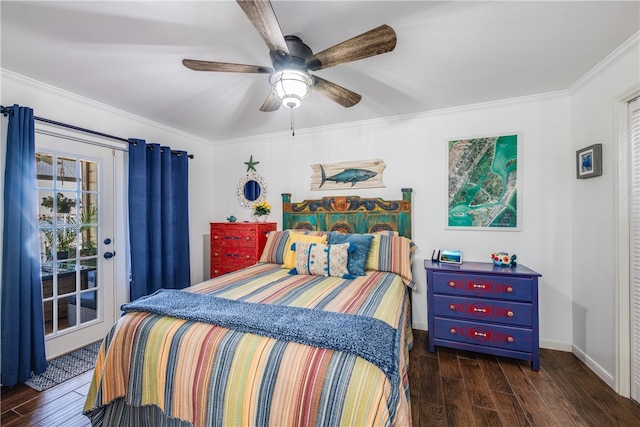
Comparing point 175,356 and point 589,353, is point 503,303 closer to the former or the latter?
point 589,353

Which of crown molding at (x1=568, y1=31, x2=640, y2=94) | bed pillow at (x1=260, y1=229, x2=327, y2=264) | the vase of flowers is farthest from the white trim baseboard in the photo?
the vase of flowers

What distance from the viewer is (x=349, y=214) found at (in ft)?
10.5

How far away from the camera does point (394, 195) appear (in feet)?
10.2

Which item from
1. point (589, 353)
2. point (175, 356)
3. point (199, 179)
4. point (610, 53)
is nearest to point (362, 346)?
point (175, 356)

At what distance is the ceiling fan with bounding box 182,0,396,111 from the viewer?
130 centimetres

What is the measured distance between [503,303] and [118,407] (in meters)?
2.83

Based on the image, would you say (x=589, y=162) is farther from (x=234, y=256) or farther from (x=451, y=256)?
(x=234, y=256)

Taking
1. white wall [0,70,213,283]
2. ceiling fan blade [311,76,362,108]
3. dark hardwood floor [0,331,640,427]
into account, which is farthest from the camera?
white wall [0,70,213,283]

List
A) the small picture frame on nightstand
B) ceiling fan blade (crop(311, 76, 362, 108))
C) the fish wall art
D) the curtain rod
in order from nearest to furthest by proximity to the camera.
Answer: ceiling fan blade (crop(311, 76, 362, 108))
the curtain rod
the small picture frame on nightstand
the fish wall art

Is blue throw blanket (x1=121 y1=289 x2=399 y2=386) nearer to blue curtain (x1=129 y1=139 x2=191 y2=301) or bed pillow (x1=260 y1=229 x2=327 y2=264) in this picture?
bed pillow (x1=260 y1=229 x2=327 y2=264)

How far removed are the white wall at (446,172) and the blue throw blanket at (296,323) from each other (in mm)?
1890

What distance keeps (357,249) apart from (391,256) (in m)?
0.35

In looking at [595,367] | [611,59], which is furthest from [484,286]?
[611,59]

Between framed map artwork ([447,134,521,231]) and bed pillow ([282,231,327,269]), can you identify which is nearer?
framed map artwork ([447,134,521,231])
